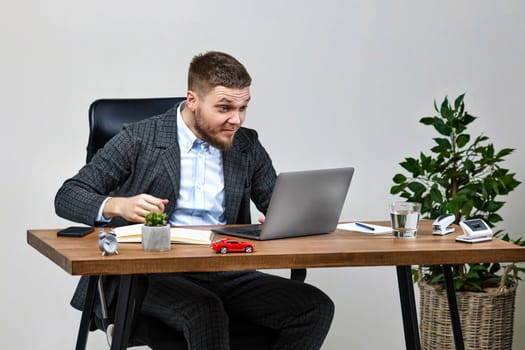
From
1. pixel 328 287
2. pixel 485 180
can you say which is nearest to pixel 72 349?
pixel 328 287

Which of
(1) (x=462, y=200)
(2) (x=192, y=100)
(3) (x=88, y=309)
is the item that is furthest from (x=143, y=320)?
(1) (x=462, y=200)

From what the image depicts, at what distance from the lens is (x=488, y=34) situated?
161 inches

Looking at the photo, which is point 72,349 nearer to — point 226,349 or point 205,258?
point 226,349

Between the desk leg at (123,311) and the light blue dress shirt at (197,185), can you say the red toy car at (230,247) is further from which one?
the light blue dress shirt at (197,185)

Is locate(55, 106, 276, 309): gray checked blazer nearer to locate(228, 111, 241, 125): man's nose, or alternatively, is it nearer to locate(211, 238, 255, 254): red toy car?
locate(228, 111, 241, 125): man's nose

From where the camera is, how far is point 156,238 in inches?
81.1

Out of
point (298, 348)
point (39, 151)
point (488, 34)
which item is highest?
point (488, 34)

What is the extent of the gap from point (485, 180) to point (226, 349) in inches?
59.9

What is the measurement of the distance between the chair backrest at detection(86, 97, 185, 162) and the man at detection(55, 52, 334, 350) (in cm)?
13

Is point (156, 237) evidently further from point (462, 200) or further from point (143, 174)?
point (462, 200)

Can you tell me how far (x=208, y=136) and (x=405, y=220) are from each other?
0.68 metres

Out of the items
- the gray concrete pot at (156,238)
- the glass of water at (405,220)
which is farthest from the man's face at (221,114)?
the gray concrete pot at (156,238)

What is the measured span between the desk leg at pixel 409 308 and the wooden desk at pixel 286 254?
27 centimetres

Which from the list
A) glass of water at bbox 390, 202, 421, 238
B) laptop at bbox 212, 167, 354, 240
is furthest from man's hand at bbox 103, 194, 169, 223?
glass of water at bbox 390, 202, 421, 238
